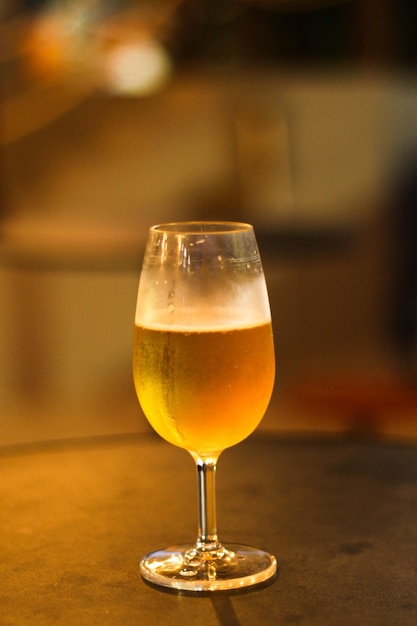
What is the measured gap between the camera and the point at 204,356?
2.82 ft

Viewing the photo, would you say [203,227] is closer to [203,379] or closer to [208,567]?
[203,379]

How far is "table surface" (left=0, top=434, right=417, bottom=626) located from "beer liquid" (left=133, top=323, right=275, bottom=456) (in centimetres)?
13

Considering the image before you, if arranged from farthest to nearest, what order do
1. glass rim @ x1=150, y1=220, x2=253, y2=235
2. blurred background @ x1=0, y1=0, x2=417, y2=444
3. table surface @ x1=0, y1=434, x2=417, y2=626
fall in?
blurred background @ x1=0, y1=0, x2=417, y2=444
glass rim @ x1=150, y1=220, x2=253, y2=235
table surface @ x1=0, y1=434, x2=417, y2=626

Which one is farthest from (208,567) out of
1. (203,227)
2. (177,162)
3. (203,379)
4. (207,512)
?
(177,162)

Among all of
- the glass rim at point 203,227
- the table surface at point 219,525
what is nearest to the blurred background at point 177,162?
the table surface at point 219,525

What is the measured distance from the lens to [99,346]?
13.8ft

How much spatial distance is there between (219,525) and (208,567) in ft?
0.43

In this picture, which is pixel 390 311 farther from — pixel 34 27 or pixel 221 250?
pixel 221 250

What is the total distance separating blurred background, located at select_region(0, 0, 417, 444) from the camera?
4.10 m

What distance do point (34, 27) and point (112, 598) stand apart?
3820 millimetres

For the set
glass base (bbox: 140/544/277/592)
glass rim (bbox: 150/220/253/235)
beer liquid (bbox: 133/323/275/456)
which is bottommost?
glass base (bbox: 140/544/277/592)

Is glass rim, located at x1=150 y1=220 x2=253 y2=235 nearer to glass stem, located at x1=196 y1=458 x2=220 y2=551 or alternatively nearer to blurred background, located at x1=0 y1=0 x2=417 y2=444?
glass stem, located at x1=196 y1=458 x2=220 y2=551

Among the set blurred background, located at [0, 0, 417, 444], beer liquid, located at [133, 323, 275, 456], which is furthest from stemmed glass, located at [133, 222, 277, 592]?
blurred background, located at [0, 0, 417, 444]

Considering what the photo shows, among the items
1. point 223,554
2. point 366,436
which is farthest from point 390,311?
point 223,554
